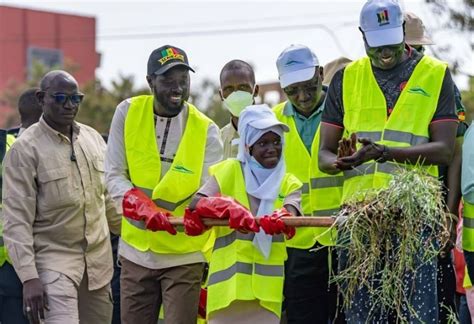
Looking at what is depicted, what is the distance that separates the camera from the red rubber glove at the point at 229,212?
21.7ft

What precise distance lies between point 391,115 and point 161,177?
6.10ft

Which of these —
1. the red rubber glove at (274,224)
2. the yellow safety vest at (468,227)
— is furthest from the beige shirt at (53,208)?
the yellow safety vest at (468,227)

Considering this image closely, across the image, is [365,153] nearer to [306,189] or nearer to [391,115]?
[391,115]

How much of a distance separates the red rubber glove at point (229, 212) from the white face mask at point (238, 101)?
1814 millimetres

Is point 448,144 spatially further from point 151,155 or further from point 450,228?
point 151,155

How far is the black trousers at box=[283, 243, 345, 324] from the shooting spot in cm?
775

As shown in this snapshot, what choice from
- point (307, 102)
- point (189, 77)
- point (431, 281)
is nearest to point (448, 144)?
point (431, 281)

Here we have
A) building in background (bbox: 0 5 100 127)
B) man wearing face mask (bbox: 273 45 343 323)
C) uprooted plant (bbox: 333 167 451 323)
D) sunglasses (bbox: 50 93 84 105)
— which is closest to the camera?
uprooted plant (bbox: 333 167 451 323)

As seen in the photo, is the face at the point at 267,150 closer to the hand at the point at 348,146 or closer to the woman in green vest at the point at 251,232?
the woman in green vest at the point at 251,232

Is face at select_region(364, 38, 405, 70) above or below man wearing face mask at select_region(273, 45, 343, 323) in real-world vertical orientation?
above

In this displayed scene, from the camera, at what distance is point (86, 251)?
8.21 metres

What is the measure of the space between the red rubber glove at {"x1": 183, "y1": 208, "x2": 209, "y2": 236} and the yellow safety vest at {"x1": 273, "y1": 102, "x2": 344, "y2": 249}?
87 centimetres

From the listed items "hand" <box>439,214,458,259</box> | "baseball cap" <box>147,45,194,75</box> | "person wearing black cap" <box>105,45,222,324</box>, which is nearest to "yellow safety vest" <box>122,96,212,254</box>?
"person wearing black cap" <box>105,45,222,324</box>

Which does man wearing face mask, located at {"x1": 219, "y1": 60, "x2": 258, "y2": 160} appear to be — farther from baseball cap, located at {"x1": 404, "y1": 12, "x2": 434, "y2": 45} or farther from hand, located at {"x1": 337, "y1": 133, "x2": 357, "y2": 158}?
hand, located at {"x1": 337, "y1": 133, "x2": 357, "y2": 158}
